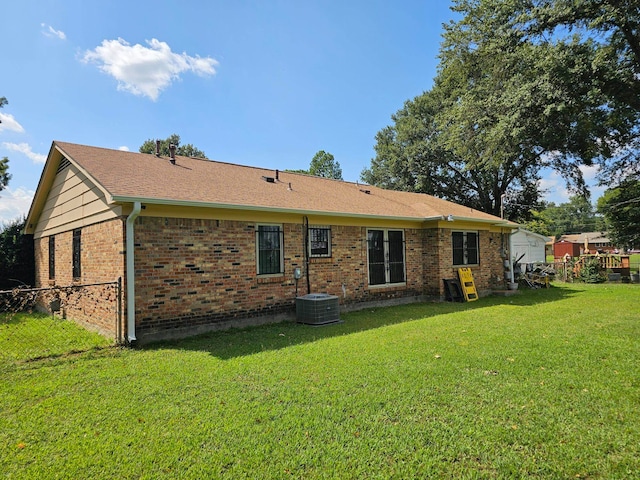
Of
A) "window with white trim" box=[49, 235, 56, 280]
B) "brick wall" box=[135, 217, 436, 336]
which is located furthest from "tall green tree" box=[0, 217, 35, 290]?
"brick wall" box=[135, 217, 436, 336]

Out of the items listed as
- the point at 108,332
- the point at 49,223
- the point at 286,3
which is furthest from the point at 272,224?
the point at 49,223

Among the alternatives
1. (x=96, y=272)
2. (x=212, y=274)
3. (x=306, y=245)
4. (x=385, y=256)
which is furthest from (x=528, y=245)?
(x=96, y=272)

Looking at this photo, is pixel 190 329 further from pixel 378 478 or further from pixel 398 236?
pixel 398 236

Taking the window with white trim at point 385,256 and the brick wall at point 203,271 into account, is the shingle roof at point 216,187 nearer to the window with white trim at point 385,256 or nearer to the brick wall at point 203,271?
the brick wall at point 203,271

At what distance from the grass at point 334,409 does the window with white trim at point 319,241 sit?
3260 mm

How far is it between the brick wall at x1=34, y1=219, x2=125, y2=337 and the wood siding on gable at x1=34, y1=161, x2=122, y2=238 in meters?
0.21

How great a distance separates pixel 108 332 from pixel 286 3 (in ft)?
28.2

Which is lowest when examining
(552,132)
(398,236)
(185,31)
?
(398,236)

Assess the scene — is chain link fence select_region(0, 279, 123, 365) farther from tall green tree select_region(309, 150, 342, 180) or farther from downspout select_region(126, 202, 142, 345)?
tall green tree select_region(309, 150, 342, 180)

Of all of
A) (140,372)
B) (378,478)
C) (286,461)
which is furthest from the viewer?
(140,372)

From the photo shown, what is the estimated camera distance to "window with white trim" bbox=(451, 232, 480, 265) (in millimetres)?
12944

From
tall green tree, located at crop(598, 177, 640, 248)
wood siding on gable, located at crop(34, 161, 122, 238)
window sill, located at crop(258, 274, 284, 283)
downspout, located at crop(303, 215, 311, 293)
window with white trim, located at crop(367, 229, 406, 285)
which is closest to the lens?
wood siding on gable, located at crop(34, 161, 122, 238)

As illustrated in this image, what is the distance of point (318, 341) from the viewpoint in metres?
6.82

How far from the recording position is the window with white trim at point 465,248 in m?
12.9
